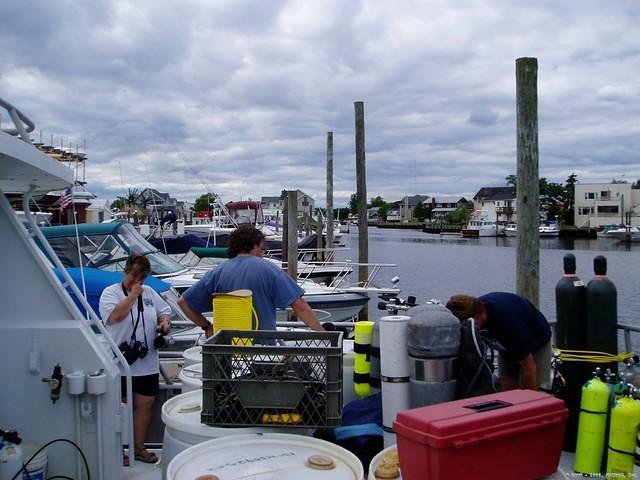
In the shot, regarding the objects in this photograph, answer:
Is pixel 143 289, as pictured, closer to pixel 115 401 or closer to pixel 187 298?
pixel 187 298

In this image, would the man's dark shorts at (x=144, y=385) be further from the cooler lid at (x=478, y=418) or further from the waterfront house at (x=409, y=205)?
the waterfront house at (x=409, y=205)

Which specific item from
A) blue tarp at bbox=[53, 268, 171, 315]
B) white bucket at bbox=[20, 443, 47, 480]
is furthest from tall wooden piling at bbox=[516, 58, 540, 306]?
white bucket at bbox=[20, 443, 47, 480]

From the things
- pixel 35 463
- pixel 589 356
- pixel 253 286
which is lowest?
pixel 35 463

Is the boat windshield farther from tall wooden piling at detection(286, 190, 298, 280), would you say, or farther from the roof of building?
the roof of building

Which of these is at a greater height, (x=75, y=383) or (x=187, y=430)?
(x=75, y=383)

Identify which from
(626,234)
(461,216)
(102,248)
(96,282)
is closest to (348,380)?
(96,282)

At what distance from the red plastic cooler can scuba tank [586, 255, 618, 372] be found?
4.05ft

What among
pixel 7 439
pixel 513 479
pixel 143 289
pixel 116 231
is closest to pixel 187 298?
pixel 143 289

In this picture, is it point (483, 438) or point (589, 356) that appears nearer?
point (483, 438)

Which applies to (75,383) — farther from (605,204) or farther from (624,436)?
(605,204)

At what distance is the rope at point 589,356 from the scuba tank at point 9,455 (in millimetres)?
3394

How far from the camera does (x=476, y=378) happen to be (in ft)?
10.8

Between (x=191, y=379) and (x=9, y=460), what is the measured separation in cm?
134

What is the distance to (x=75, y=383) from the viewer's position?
3.36 m
